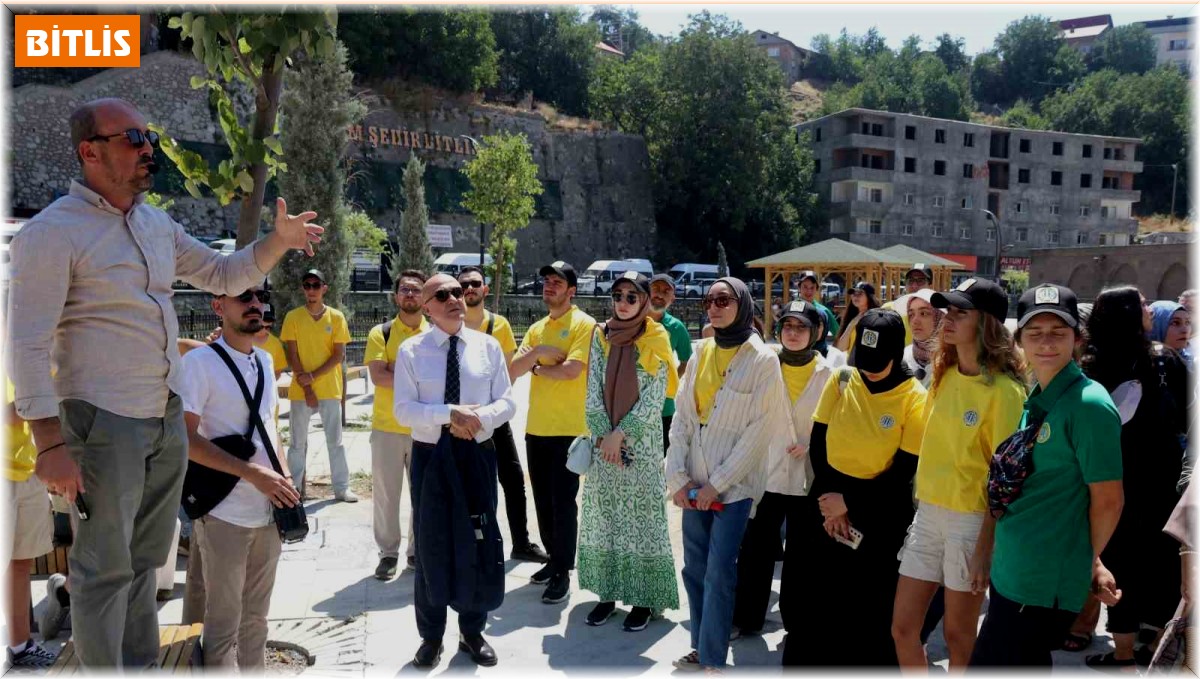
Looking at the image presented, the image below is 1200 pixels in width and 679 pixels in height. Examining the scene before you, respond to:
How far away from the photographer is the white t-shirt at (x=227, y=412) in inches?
129

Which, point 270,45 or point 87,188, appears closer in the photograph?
point 87,188

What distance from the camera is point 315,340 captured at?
684cm

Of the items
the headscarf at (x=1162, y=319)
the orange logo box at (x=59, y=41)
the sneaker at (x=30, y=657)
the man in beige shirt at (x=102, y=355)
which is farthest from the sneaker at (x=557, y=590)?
the orange logo box at (x=59, y=41)

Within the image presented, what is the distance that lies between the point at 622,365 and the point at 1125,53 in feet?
389

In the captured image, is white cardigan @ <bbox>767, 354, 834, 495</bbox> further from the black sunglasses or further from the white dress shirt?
the white dress shirt

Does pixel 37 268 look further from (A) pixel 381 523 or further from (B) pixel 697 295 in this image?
(B) pixel 697 295

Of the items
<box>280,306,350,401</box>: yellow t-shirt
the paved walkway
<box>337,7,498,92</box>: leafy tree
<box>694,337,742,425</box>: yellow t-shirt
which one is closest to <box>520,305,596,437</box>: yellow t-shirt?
the paved walkway

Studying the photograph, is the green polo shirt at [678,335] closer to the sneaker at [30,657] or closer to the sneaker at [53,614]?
the sneaker at [53,614]

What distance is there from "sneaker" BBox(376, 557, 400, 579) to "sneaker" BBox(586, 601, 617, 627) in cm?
137

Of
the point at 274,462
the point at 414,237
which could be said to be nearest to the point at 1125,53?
the point at 414,237

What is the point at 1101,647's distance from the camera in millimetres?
4348

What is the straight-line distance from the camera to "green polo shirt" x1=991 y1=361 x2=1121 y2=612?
8.75 feet

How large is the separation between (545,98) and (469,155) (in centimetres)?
1381

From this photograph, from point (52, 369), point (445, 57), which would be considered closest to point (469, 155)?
point (445, 57)
